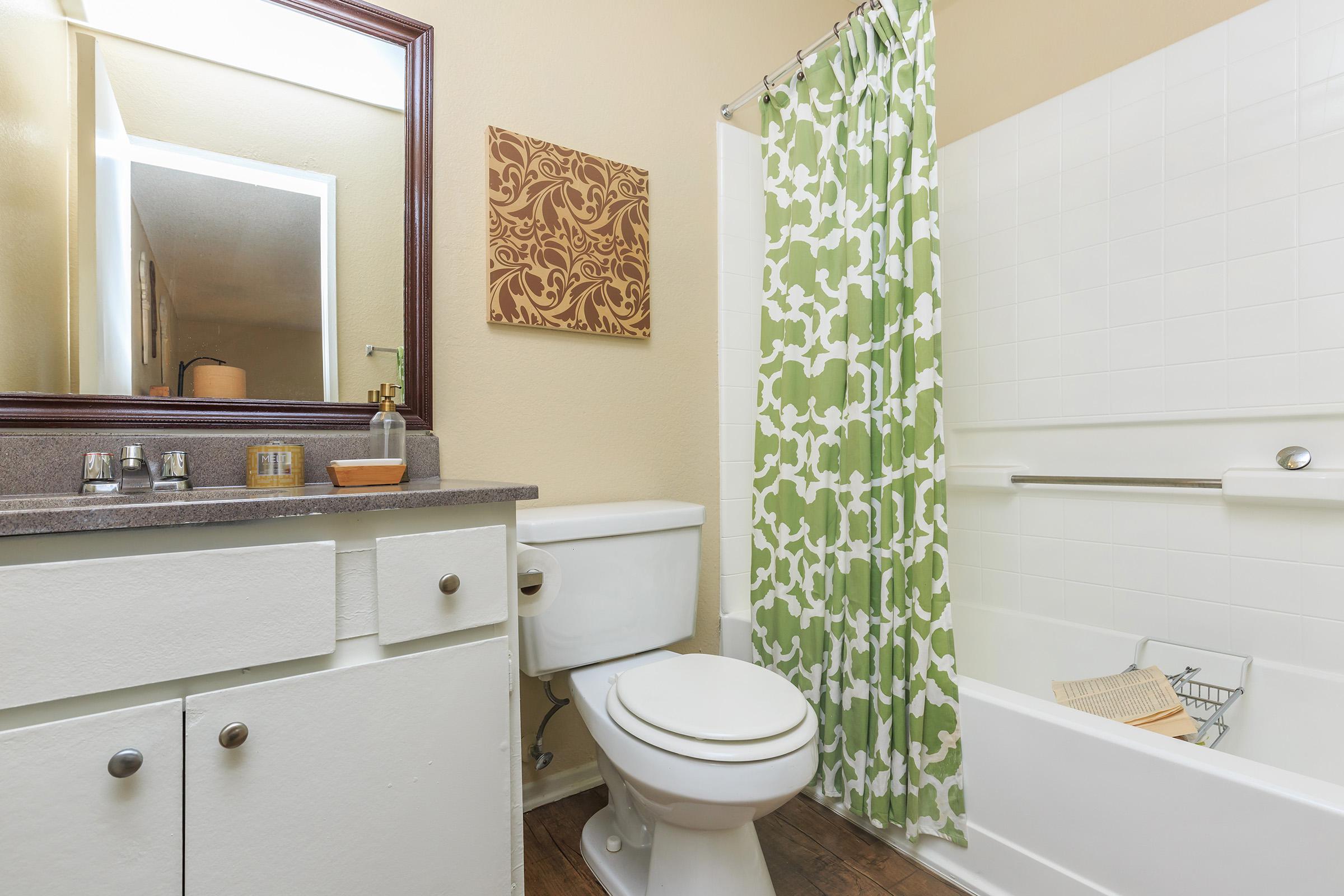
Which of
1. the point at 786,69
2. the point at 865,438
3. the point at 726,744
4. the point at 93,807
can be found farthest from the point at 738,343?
the point at 93,807

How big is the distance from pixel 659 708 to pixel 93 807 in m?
0.77

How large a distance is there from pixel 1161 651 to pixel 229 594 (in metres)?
1.98

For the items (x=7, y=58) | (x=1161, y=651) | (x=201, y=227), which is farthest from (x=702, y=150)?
(x=1161, y=651)

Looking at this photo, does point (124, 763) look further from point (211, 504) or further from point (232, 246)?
point (232, 246)

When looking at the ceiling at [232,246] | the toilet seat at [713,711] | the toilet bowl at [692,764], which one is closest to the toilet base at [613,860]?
the toilet bowl at [692,764]

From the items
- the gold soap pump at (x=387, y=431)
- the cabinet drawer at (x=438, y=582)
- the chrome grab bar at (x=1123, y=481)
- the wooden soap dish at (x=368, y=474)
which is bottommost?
the cabinet drawer at (x=438, y=582)

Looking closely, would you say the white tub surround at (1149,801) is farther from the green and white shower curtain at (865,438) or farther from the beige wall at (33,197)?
the beige wall at (33,197)

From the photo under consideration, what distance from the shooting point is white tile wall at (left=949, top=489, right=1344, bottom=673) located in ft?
4.59

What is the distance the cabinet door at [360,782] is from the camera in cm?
78

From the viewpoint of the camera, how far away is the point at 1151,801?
42.4 inches

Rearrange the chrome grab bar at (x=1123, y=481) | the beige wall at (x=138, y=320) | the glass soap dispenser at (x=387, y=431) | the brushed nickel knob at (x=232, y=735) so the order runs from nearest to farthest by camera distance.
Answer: the brushed nickel knob at (x=232, y=735)
the beige wall at (x=138, y=320)
the glass soap dispenser at (x=387, y=431)
the chrome grab bar at (x=1123, y=481)

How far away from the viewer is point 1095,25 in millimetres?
1797

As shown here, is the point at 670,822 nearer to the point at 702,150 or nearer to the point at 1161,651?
the point at 1161,651

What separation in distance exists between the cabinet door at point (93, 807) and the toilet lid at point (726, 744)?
0.66 m
